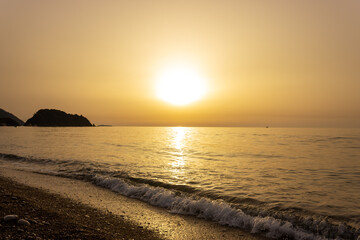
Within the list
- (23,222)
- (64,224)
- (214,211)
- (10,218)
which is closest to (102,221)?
(64,224)

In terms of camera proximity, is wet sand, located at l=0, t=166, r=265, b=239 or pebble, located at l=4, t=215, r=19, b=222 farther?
wet sand, located at l=0, t=166, r=265, b=239

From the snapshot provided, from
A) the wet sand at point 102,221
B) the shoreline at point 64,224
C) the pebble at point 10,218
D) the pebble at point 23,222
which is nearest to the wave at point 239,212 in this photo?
the wet sand at point 102,221

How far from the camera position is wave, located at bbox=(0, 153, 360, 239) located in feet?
30.9

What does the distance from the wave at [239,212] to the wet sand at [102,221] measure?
69cm

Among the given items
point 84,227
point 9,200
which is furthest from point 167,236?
point 9,200

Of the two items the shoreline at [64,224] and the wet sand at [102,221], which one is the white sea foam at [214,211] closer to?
the wet sand at [102,221]

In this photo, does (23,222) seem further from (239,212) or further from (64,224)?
(239,212)

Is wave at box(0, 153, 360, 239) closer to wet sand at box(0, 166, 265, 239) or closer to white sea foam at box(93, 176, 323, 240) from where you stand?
white sea foam at box(93, 176, 323, 240)

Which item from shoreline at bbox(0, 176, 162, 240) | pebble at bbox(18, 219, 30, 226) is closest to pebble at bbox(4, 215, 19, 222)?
shoreline at bbox(0, 176, 162, 240)

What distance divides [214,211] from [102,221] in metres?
5.07

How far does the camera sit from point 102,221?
925 centimetres

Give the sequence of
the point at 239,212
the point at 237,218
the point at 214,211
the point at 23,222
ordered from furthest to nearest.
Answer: the point at 214,211, the point at 239,212, the point at 237,218, the point at 23,222

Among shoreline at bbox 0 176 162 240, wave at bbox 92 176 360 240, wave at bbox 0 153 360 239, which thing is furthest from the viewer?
wave at bbox 0 153 360 239

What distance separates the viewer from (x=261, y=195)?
14188 mm
